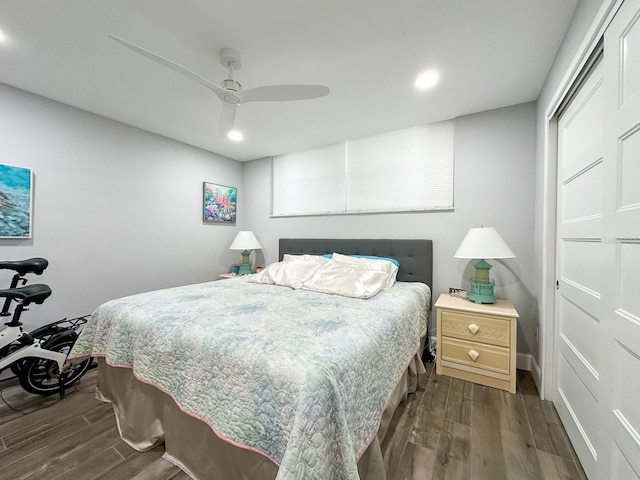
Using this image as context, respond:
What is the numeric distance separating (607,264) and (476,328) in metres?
1.21

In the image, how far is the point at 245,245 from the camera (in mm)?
3707

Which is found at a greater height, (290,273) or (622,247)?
(622,247)

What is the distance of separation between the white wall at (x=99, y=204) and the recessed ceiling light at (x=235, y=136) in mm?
712

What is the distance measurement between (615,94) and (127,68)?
9.31ft

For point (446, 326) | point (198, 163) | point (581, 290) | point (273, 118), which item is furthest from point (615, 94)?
point (198, 163)

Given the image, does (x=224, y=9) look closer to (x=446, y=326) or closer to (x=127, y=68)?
(x=127, y=68)

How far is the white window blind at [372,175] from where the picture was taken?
2.77 metres

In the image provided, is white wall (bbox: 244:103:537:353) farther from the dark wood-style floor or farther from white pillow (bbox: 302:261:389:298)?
the dark wood-style floor

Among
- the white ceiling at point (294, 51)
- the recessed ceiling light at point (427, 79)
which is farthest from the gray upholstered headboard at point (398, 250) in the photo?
the recessed ceiling light at point (427, 79)

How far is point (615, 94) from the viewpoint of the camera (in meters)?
1.00

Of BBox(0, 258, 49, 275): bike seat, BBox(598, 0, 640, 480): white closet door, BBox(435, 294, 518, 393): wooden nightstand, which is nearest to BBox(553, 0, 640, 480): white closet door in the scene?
BBox(598, 0, 640, 480): white closet door

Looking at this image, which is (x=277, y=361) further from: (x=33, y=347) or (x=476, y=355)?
(x=33, y=347)

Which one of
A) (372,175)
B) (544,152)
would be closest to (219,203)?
(372,175)

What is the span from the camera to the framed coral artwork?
3.70 m
